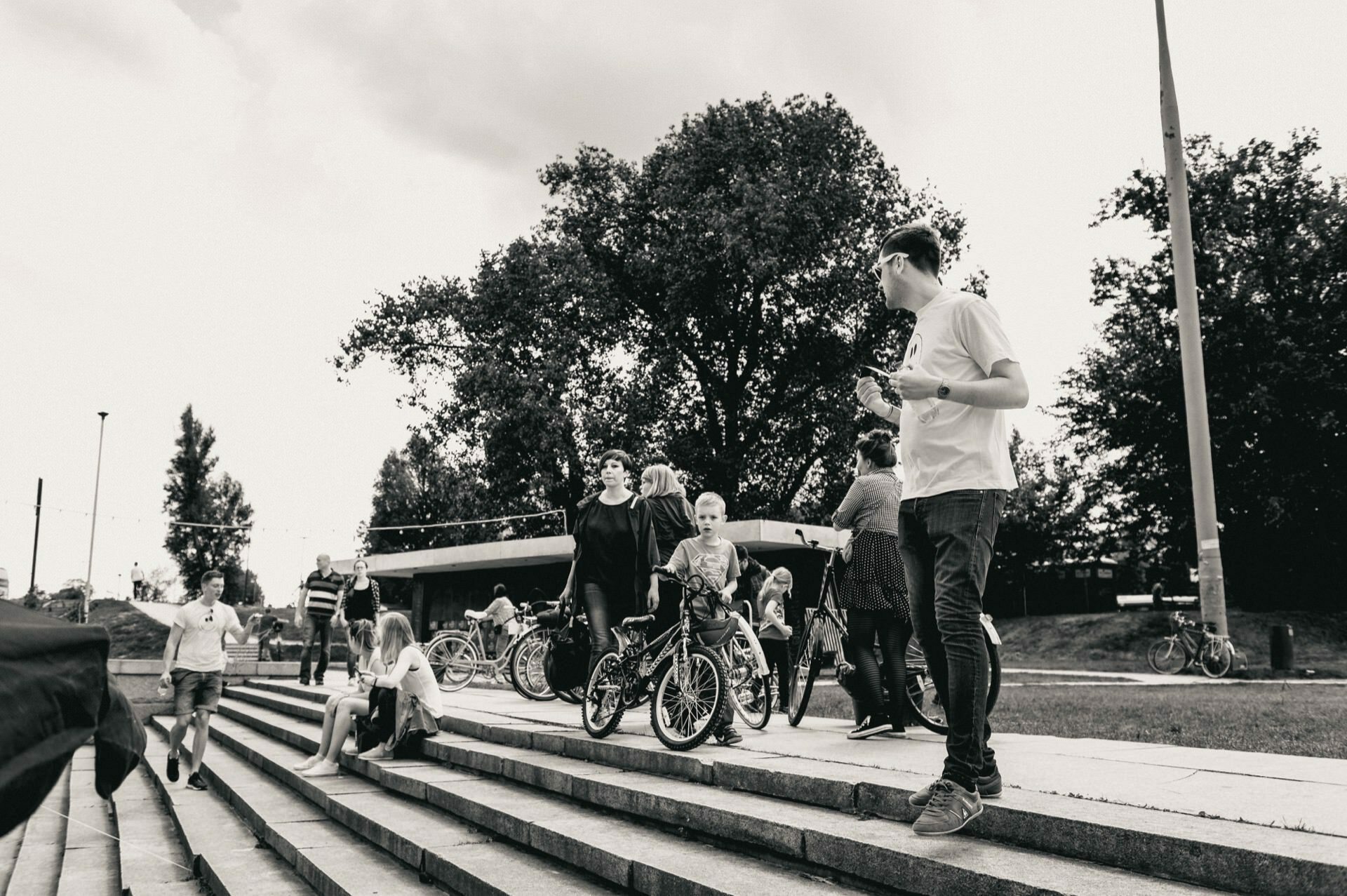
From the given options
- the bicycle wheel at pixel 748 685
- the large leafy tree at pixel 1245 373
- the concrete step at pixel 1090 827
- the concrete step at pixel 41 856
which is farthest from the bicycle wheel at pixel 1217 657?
the concrete step at pixel 41 856

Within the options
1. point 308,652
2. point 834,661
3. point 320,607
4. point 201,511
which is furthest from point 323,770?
point 201,511

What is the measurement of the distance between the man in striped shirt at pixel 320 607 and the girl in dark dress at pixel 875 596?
10.1m

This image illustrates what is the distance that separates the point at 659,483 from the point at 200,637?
176 inches

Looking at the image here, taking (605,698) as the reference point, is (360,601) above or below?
above

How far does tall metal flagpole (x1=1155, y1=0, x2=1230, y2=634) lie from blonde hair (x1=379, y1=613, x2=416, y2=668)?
11.4m

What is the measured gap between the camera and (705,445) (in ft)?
79.8

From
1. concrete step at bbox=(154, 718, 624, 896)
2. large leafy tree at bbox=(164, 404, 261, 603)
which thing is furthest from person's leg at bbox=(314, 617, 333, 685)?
large leafy tree at bbox=(164, 404, 261, 603)

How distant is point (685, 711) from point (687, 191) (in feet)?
65.4

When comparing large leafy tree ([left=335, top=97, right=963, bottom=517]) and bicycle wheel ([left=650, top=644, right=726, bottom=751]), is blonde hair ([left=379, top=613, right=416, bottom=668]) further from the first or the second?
large leafy tree ([left=335, top=97, right=963, bottom=517])

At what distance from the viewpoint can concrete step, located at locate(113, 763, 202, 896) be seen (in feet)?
17.8

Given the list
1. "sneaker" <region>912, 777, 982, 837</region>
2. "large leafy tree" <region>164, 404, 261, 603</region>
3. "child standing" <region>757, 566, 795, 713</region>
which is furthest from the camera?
"large leafy tree" <region>164, 404, 261, 603</region>

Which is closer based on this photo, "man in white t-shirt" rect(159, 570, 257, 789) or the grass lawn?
the grass lawn

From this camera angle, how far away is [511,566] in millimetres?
25062

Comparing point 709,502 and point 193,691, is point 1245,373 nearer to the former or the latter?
point 709,502
